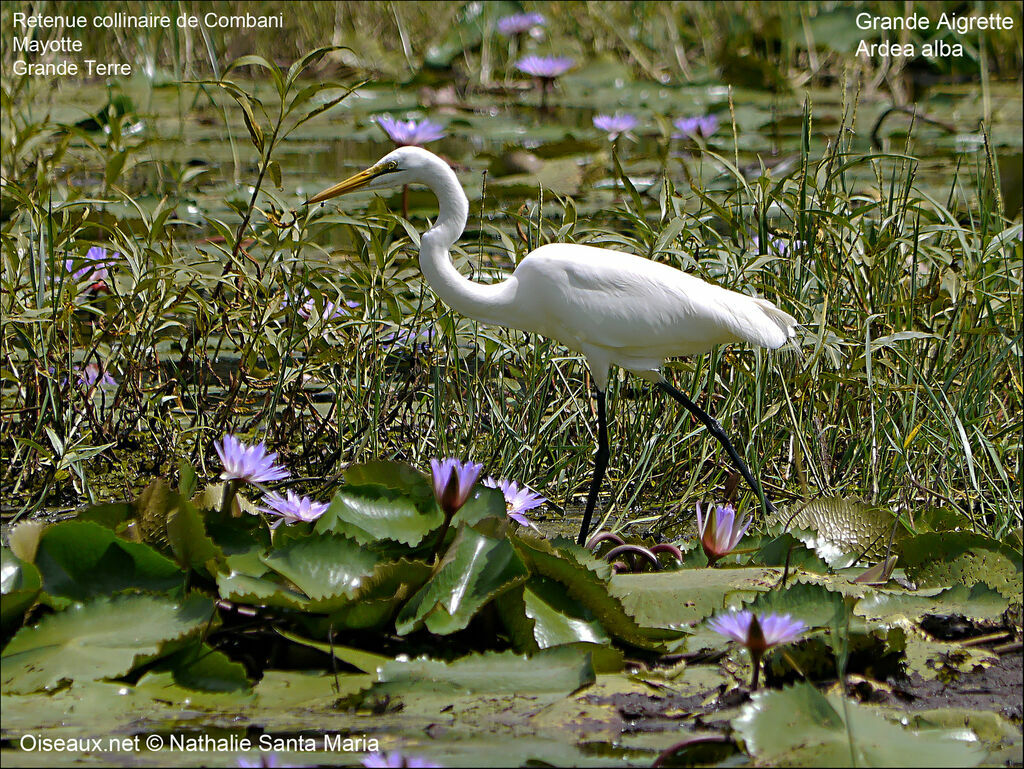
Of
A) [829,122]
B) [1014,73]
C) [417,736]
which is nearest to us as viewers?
[417,736]

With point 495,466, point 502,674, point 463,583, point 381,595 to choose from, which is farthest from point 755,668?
point 495,466

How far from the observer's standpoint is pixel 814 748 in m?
1.61

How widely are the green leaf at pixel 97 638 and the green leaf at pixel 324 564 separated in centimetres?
15

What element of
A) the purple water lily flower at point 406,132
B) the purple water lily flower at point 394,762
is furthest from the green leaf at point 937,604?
the purple water lily flower at point 406,132

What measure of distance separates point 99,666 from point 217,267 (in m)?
2.40

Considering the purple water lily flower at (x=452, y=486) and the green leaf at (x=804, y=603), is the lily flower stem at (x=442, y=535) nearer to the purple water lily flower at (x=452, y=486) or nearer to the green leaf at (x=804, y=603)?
the purple water lily flower at (x=452, y=486)

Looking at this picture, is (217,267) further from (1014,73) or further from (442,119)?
(1014,73)

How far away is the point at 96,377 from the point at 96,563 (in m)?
1.22

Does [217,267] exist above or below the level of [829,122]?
below

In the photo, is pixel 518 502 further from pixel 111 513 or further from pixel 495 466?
pixel 111 513

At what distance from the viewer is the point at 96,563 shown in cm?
197

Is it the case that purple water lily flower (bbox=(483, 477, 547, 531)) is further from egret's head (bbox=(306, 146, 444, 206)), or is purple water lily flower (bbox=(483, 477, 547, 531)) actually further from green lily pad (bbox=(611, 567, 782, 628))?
egret's head (bbox=(306, 146, 444, 206))

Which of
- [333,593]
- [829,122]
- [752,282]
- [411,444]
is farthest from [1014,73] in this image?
[333,593]

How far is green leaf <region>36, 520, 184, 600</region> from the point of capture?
1955 millimetres
